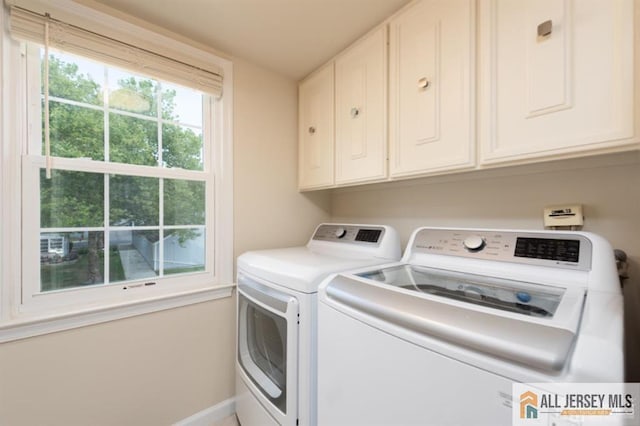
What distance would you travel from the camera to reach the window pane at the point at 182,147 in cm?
157

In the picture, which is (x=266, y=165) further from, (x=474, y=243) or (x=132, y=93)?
(x=474, y=243)

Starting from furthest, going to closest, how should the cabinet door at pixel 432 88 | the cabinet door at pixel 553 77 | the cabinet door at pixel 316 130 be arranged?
the cabinet door at pixel 316 130
the cabinet door at pixel 432 88
the cabinet door at pixel 553 77

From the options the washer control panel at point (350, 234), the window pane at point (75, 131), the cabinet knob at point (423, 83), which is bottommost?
the washer control panel at point (350, 234)

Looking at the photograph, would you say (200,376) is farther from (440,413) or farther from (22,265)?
(440,413)

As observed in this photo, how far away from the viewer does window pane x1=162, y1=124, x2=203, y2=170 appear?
157 cm

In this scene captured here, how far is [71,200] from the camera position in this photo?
1.27 metres

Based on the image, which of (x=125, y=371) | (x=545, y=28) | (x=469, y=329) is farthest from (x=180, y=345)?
(x=545, y=28)

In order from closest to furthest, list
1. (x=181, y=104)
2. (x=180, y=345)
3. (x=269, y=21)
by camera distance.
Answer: (x=269, y=21), (x=180, y=345), (x=181, y=104)

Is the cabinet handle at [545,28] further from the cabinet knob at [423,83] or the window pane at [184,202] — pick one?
the window pane at [184,202]

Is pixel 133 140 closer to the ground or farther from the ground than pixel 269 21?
closer to the ground

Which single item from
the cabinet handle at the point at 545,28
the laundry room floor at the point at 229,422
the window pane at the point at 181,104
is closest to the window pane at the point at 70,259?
the window pane at the point at 181,104

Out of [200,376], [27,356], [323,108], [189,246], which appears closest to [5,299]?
[27,356]

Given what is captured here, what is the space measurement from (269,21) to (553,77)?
1.32 m

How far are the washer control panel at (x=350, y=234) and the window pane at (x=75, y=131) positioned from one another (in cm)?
134
